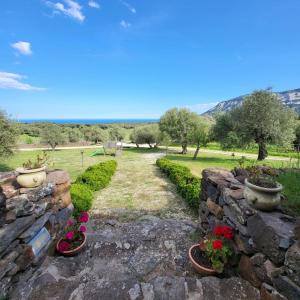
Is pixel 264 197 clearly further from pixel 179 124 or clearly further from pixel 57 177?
pixel 179 124

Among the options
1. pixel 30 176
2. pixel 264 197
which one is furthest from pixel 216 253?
pixel 30 176

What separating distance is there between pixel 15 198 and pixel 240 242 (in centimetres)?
377

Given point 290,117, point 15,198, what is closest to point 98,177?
point 15,198

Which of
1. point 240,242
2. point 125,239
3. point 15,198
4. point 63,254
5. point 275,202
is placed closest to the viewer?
point 275,202

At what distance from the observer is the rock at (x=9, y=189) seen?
361 cm

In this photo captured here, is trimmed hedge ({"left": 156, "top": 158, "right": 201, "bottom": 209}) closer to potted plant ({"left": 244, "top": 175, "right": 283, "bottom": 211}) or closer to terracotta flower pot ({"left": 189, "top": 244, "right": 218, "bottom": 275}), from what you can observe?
terracotta flower pot ({"left": 189, "top": 244, "right": 218, "bottom": 275})

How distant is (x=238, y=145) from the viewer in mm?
18844

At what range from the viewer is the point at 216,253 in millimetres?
3156

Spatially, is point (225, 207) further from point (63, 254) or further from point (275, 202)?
point (63, 254)

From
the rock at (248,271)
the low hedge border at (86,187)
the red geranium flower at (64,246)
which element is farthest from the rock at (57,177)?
the rock at (248,271)

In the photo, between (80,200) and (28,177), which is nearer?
(28,177)

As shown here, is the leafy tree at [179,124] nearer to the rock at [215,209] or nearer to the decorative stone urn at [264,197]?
the rock at [215,209]

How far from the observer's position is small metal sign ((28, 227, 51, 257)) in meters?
3.24

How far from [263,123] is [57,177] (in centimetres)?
1782
